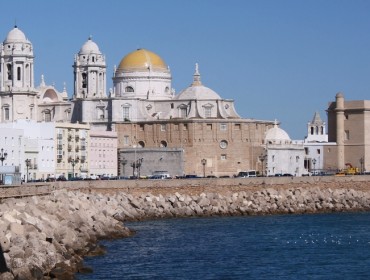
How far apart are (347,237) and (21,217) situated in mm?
17898

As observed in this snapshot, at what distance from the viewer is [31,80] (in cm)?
10388

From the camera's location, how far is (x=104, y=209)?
5616 centimetres

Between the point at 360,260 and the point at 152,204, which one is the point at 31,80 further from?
the point at 360,260

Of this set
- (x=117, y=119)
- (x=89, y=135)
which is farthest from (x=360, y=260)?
(x=117, y=119)

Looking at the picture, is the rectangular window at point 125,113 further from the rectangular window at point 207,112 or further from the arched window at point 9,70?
the arched window at point 9,70

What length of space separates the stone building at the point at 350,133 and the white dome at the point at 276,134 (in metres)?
7.93

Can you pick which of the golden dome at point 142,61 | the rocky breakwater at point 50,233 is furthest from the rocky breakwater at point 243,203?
the golden dome at point 142,61

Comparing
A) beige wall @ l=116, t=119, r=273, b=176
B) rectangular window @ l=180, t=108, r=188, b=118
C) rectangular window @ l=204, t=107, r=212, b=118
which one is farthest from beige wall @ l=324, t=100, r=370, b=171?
rectangular window @ l=180, t=108, r=188, b=118

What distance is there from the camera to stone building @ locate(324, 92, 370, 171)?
120 m

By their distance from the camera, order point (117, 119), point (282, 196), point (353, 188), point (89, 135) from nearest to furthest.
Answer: point (282, 196) < point (353, 188) < point (89, 135) < point (117, 119)

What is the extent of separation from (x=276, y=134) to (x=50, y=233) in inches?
2957

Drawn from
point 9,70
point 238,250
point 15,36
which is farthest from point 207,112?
point 238,250

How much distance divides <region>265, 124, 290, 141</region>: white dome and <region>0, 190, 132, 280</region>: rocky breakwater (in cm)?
5717

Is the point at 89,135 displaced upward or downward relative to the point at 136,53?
downward
